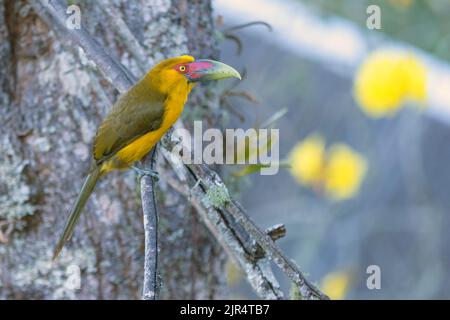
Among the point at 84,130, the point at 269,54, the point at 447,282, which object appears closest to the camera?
the point at 84,130

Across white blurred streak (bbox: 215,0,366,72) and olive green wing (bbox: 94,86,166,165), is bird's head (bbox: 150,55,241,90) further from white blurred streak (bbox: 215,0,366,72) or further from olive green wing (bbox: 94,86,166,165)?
white blurred streak (bbox: 215,0,366,72)

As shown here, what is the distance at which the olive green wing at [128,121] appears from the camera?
6.52 ft

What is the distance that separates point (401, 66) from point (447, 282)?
4.49ft

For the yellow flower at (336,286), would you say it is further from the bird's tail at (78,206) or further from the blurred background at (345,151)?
the bird's tail at (78,206)

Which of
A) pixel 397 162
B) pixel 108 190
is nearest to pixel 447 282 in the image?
pixel 397 162

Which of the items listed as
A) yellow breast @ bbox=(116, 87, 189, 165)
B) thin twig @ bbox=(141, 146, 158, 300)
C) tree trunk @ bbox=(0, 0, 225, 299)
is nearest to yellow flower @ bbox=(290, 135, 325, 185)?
tree trunk @ bbox=(0, 0, 225, 299)

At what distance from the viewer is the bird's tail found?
2.01 m

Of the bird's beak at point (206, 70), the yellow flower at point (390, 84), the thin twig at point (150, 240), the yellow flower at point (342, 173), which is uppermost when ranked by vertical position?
the yellow flower at point (390, 84)

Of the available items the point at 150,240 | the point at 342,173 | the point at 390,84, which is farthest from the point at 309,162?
the point at 150,240

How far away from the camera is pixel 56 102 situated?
7.21ft

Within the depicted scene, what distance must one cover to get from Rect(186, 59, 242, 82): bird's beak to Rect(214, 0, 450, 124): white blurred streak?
2.17 m

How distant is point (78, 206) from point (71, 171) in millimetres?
180

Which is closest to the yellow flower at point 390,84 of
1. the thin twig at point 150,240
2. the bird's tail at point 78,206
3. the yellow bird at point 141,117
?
the yellow bird at point 141,117

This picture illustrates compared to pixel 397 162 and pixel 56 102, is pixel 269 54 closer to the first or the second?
pixel 397 162
